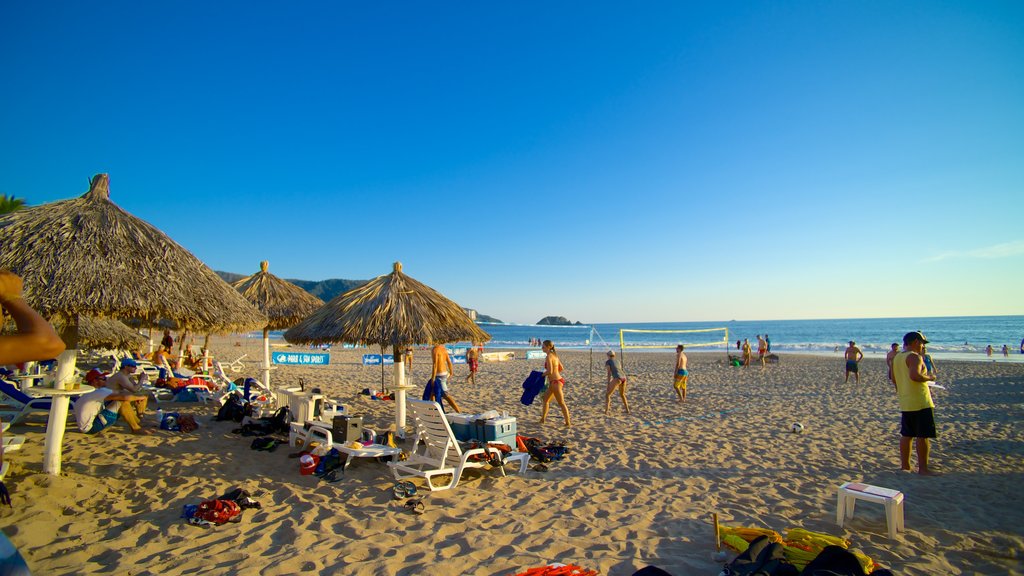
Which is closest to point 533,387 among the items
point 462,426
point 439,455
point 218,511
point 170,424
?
point 462,426

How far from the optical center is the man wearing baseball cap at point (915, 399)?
546cm

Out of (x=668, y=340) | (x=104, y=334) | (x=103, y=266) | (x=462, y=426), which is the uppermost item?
(x=103, y=266)

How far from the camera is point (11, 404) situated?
23.8 feet

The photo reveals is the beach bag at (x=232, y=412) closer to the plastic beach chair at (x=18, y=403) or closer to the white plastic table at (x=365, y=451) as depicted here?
the plastic beach chair at (x=18, y=403)

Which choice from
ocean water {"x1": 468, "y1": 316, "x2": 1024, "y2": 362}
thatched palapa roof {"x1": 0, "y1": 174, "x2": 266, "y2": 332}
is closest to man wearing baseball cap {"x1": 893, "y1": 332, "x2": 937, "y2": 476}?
thatched palapa roof {"x1": 0, "y1": 174, "x2": 266, "y2": 332}

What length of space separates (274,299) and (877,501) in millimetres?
10280

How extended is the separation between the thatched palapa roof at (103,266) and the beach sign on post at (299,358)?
41.9ft

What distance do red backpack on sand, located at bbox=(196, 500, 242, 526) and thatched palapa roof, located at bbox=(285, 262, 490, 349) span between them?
247cm

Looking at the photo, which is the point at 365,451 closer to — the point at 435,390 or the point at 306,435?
the point at 306,435

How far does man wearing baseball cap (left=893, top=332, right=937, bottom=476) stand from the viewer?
215 inches

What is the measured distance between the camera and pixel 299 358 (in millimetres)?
18422

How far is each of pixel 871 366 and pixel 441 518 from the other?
2329 cm

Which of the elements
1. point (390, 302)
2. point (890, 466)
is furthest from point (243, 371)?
point (890, 466)

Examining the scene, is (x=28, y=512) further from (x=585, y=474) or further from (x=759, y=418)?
(x=759, y=418)
